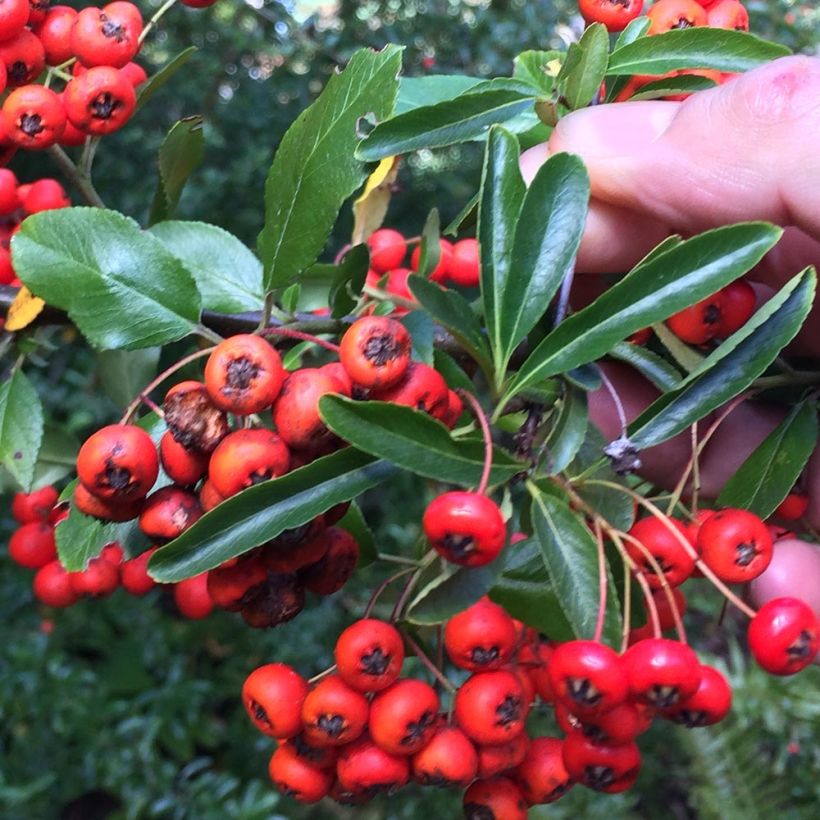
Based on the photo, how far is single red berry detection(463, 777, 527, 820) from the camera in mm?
901

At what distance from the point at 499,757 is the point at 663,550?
277 millimetres

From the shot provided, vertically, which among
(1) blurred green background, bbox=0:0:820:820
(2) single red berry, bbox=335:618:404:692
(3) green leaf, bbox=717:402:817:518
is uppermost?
(3) green leaf, bbox=717:402:817:518

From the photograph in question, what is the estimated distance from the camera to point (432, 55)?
282cm

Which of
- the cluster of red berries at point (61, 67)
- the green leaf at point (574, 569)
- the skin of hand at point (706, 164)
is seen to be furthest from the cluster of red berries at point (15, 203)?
the green leaf at point (574, 569)

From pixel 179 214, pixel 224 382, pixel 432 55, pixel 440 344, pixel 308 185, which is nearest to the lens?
pixel 224 382

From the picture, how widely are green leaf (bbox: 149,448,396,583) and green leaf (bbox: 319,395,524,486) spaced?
51 millimetres

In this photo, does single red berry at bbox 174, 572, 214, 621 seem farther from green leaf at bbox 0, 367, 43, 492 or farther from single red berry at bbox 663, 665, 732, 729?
single red berry at bbox 663, 665, 732, 729

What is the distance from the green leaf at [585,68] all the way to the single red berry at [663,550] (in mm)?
471

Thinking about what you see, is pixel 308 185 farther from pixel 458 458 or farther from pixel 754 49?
pixel 754 49

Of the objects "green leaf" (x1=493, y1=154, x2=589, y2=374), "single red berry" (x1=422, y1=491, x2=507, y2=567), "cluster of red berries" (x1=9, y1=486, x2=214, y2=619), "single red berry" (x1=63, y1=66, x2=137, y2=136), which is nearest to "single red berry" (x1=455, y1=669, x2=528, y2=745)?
"single red berry" (x1=422, y1=491, x2=507, y2=567)

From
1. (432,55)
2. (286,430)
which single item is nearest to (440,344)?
(286,430)

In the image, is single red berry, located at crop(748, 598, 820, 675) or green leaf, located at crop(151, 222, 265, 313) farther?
green leaf, located at crop(151, 222, 265, 313)

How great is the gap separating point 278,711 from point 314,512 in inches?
10.3

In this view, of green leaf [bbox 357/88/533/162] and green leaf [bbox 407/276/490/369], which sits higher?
green leaf [bbox 357/88/533/162]
